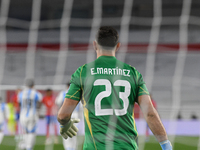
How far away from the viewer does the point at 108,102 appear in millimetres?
2068

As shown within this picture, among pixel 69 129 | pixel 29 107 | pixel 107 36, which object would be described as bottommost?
pixel 69 129

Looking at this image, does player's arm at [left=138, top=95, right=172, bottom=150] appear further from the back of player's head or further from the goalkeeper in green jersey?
the back of player's head

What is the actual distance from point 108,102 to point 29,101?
15.6 feet

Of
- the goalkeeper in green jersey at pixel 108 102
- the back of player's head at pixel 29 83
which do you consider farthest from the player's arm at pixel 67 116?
the back of player's head at pixel 29 83

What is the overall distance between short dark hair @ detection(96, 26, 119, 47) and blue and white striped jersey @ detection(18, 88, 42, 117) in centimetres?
458

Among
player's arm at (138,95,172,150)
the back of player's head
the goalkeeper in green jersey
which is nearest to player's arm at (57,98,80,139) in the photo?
the goalkeeper in green jersey

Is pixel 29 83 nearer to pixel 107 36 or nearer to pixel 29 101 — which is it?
→ pixel 29 101

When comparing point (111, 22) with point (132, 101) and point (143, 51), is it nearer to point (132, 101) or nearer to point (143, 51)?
point (143, 51)

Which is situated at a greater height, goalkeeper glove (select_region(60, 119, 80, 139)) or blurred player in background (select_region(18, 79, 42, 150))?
blurred player in background (select_region(18, 79, 42, 150))

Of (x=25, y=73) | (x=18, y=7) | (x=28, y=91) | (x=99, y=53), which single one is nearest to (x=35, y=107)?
(x=28, y=91)

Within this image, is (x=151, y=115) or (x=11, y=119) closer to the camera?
(x=151, y=115)

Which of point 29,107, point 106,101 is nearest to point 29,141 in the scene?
point 29,107

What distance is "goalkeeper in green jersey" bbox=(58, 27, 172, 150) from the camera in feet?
6.80

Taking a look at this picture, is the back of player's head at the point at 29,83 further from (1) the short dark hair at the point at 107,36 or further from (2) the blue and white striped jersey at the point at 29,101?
(1) the short dark hair at the point at 107,36
